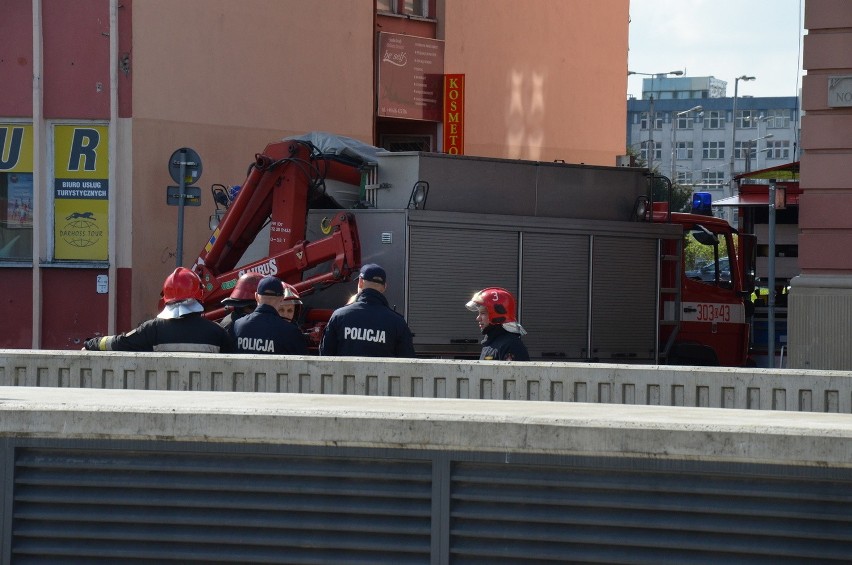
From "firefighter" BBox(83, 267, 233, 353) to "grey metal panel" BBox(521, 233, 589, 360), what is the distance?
5276mm

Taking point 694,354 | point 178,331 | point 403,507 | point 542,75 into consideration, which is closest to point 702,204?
point 694,354

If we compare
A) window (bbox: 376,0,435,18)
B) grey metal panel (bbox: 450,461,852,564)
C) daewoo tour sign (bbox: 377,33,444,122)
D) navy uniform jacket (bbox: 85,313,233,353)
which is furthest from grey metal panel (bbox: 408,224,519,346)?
window (bbox: 376,0,435,18)

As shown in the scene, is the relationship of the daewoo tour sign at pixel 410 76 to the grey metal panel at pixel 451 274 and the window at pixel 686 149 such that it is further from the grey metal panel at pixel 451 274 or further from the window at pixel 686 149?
the window at pixel 686 149

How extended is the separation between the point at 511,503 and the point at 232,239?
11.0 m

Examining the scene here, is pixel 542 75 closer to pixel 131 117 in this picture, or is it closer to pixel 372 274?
pixel 131 117

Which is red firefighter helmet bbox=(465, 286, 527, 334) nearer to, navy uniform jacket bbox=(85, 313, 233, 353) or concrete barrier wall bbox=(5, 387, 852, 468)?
navy uniform jacket bbox=(85, 313, 233, 353)

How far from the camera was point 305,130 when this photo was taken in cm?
2205

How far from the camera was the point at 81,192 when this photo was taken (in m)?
20.1

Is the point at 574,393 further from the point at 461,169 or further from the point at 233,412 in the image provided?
the point at 461,169

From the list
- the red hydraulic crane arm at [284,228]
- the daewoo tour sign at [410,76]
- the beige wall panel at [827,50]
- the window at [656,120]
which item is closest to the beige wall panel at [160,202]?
the daewoo tour sign at [410,76]

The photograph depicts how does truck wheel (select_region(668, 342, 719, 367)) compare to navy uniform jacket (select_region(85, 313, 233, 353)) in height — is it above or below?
below

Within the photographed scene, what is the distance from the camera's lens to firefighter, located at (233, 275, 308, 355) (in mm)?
9617

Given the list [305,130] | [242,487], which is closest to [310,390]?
[242,487]

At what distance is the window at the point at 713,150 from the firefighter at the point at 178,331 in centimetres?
11464
